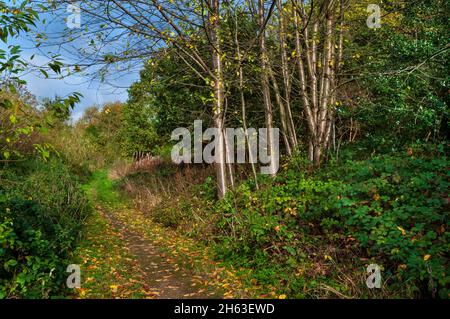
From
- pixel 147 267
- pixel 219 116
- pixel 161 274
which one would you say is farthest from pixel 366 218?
pixel 219 116

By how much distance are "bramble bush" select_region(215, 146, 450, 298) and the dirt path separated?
3.00ft

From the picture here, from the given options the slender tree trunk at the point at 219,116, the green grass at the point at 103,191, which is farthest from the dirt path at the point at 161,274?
the green grass at the point at 103,191

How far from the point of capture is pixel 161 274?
5.56 m

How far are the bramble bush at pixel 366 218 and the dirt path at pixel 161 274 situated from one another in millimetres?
915

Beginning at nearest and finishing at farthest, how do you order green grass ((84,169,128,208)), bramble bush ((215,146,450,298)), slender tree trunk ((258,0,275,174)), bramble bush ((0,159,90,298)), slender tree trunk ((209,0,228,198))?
bramble bush ((215,146,450,298)) < bramble bush ((0,159,90,298)) < slender tree trunk ((209,0,228,198)) < slender tree trunk ((258,0,275,174)) < green grass ((84,169,128,208))

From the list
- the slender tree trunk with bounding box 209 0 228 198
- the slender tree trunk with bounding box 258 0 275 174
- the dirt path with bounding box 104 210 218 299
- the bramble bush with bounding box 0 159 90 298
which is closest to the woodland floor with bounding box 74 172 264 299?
the dirt path with bounding box 104 210 218 299

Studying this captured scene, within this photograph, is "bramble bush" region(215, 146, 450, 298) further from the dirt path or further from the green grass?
the green grass

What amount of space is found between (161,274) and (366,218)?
3.31 m

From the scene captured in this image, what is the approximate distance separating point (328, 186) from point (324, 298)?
7.15 ft

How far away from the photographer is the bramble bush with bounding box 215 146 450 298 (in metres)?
3.88

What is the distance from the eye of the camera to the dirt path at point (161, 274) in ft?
15.6

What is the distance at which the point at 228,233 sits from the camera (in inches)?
263

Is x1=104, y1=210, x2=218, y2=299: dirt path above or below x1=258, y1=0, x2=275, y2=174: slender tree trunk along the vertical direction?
below

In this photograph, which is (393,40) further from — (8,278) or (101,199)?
(101,199)
